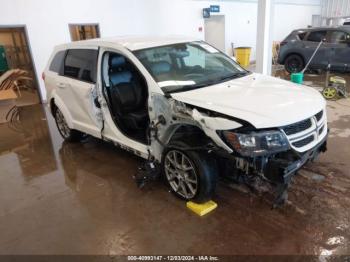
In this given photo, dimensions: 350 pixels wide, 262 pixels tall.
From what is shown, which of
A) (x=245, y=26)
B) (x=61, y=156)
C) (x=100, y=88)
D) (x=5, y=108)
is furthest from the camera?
(x=245, y=26)

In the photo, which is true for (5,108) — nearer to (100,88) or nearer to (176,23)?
(100,88)

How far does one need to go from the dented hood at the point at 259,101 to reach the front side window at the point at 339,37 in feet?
20.6

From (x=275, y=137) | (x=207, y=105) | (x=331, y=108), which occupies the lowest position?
(x=331, y=108)

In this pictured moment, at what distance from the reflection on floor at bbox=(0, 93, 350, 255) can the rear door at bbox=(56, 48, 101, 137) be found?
1.90 ft

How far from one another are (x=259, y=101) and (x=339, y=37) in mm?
7144

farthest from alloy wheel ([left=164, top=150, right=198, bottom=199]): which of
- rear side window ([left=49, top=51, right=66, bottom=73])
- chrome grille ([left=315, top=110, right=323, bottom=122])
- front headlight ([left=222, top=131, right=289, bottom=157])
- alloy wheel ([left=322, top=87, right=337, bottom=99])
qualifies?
alloy wheel ([left=322, top=87, right=337, bottom=99])

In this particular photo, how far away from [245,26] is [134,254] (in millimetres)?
12760

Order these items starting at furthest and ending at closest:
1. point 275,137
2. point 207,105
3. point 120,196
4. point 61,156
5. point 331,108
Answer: point 331,108
point 61,156
point 120,196
point 207,105
point 275,137

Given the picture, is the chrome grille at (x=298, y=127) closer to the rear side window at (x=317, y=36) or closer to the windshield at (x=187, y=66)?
the windshield at (x=187, y=66)

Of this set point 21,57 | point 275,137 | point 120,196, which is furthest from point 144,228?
point 21,57

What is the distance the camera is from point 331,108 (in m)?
5.70

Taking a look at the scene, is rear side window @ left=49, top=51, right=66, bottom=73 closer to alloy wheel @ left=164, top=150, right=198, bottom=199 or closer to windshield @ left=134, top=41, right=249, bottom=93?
windshield @ left=134, top=41, right=249, bottom=93

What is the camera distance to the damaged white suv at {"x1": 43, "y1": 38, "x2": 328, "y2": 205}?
2354 mm

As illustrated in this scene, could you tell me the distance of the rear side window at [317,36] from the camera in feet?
27.7
